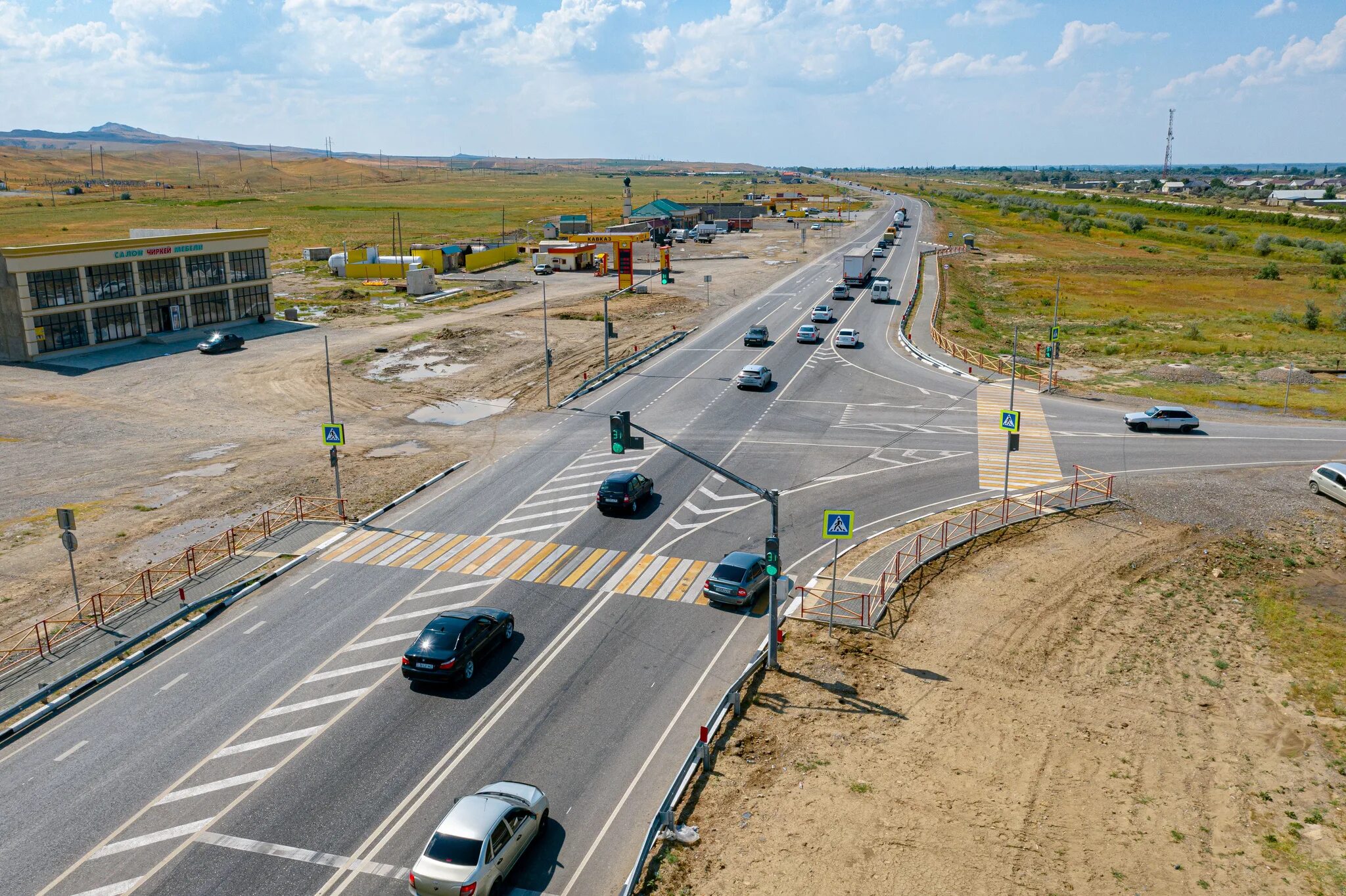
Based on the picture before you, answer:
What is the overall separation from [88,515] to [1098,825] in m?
39.2

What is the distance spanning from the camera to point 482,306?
3543 inches

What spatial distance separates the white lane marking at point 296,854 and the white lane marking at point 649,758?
3408 millimetres

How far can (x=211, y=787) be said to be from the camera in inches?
840

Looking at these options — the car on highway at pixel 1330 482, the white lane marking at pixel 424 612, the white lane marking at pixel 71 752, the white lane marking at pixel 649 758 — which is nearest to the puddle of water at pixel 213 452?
the white lane marking at pixel 424 612

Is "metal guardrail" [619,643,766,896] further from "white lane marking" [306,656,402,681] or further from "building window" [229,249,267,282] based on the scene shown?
"building window" [229,249,267,282]

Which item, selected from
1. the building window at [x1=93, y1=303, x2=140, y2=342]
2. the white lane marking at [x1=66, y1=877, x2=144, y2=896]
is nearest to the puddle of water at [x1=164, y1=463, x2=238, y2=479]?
the white lane marking at [x1=66, y1=877, x2=144, y2=896]

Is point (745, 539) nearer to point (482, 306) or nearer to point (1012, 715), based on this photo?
point (1012, 715)

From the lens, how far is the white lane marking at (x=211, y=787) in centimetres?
2095

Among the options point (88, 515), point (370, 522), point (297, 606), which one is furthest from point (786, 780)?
point (88, 515)

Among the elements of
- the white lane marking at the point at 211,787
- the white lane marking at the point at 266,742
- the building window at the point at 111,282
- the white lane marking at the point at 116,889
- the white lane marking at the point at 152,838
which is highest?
the building window at the point at 111,282

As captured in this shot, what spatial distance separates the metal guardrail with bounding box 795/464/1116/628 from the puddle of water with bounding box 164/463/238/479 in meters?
29.3

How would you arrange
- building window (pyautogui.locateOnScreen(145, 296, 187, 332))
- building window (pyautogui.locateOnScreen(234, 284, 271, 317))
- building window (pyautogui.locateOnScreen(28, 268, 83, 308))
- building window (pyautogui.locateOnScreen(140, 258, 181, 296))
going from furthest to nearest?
building window (pyautogui.locateOnScreen(234, 284, 271, 317)) < building window (pyautogui.locateOnScreen(145, 296, 187, 332)) < building window (pyautogui.locateOnScreen(140, 258, 181, 296)) < building window (pyautogui.locateOnScreen(28, 268, 83, 308))

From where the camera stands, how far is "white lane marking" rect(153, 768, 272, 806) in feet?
68.7

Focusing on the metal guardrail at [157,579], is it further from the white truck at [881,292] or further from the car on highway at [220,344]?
the white truck at [881,292]
